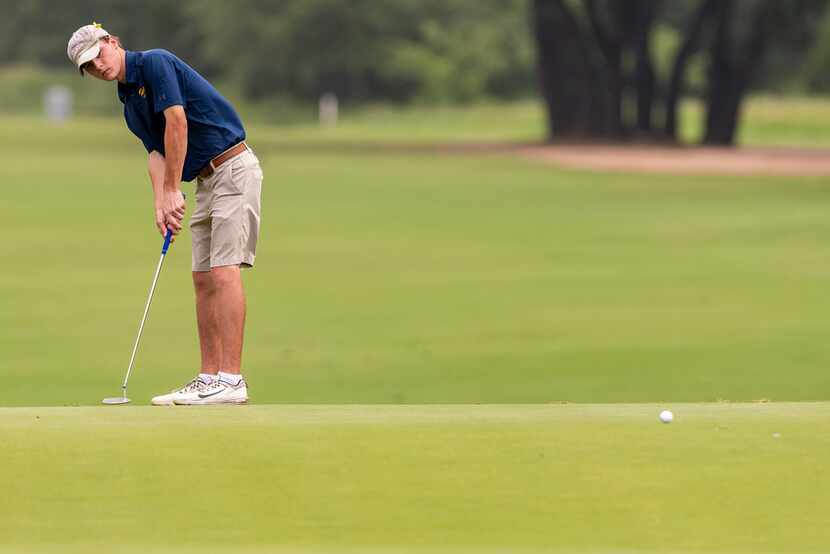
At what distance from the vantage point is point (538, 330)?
562 inches

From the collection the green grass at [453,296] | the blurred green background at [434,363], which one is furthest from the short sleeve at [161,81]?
the green grass at [453,296]

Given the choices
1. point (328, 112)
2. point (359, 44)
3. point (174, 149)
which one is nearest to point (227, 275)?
point (174, 149)

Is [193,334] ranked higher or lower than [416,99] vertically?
higher

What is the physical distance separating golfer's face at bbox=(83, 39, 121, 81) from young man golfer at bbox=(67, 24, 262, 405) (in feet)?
0.14

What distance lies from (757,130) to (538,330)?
54.1m

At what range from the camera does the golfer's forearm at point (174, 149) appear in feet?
27.3

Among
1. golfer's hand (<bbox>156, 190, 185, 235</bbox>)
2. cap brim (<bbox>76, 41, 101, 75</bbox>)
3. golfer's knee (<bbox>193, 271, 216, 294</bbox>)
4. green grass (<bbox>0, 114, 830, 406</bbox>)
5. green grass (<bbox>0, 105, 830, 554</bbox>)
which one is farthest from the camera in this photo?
green grass (<bbox>0, 114, 830, 406</bbox>)

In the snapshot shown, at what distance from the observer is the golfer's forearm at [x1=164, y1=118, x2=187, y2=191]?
8336mm

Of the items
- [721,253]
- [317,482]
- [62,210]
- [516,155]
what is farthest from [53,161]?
[317,482]

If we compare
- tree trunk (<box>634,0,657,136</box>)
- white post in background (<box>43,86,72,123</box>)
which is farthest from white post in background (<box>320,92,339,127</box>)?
tree trunk (<box>634,0,657,136</box>)

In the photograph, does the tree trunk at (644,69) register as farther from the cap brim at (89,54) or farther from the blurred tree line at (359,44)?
the cap brim at (89,54)

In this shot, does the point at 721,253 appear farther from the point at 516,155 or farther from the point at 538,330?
the point at 516,155

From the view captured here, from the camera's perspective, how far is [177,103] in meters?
8.31

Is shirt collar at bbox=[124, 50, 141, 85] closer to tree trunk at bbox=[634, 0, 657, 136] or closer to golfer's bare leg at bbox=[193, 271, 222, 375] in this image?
golfer's bare leg at bbox=[193, 271, 222, 375]
